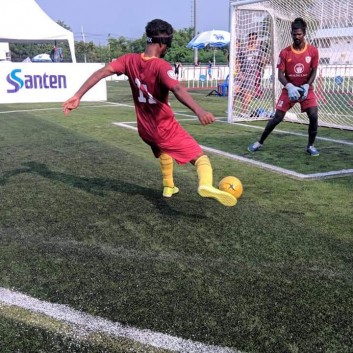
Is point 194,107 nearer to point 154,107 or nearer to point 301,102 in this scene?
point 154,107

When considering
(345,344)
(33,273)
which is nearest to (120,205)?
(33,273)

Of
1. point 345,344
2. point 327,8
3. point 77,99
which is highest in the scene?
point 327,8

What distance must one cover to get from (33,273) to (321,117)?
35.6 ft

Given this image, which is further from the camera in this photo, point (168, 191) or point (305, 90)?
point (305, 90)

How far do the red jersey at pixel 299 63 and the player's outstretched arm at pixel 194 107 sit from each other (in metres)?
3.93

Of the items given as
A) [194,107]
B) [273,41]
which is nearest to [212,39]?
[273,41]

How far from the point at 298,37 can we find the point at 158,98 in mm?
3675

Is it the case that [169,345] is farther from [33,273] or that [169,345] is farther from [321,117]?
[321,117]

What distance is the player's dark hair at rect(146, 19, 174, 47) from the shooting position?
4.09m

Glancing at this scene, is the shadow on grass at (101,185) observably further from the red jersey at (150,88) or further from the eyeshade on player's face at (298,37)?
the eyeshade on player's face at (298,37)

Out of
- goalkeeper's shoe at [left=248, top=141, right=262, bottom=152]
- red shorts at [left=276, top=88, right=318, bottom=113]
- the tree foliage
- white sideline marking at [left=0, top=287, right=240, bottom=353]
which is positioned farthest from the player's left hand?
the tree foliage

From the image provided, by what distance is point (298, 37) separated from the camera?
692 cm

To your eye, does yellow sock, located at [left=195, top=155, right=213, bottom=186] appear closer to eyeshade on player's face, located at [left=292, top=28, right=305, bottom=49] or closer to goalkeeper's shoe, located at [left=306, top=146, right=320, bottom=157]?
goalkeeper's shoe, located at [left=306, top=146, right=320, bottom=157]

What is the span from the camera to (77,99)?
4.33 m
